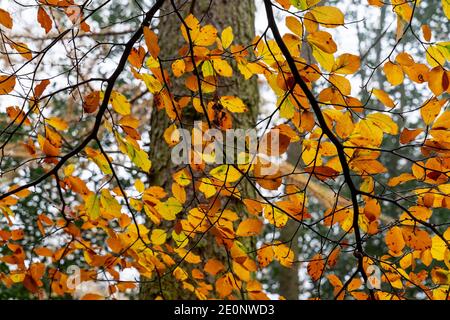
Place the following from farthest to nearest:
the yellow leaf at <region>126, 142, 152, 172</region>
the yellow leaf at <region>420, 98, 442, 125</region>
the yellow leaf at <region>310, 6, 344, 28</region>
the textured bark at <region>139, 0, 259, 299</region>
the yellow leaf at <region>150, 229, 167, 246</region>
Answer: the textured bark at <region>139, 0, 259, 299</region>, the yellow leaf at <region>150, 229, 167, 246</region>, the yellow leaf at <region>126, 142, 152, 172</region>, the yellow leaf at <region>420, 98, 442, 125</region>, the yellow leaf at <region>310, 6, 344, 28</region>

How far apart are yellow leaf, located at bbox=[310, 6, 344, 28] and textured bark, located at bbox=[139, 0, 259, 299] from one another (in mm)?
1077

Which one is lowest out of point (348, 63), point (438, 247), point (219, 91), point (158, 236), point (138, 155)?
point (438, 247)

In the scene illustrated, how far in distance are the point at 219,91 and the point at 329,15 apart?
1197 millimetres

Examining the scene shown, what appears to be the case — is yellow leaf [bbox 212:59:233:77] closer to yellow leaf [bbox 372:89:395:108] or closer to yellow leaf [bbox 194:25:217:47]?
yellow leaf [bbox 194:25:217:47]

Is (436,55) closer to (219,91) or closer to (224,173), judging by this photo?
(224,173)

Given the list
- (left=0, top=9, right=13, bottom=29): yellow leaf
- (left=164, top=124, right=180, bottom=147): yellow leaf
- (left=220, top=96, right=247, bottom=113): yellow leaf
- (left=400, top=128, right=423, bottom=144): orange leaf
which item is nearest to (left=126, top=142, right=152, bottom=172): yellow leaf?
(left=164, top=124, right=180, bottom=147): yellow leaf

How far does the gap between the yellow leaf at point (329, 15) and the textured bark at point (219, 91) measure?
108 cm

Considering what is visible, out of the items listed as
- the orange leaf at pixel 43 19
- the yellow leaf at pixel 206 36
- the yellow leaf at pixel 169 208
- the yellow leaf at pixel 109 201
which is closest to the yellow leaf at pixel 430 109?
the yellow leaf at pixel 206 36

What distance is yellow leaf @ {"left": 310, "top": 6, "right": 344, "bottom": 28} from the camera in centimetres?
94

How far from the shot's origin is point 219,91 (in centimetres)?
212

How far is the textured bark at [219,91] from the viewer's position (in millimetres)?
1919

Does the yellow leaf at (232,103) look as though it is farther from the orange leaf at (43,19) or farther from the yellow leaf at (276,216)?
the orange leaf at (43,19)

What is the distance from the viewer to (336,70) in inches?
41.3

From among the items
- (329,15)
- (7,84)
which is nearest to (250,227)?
(329,15)
